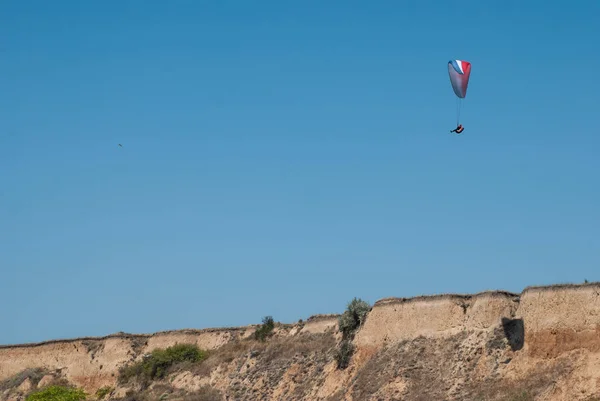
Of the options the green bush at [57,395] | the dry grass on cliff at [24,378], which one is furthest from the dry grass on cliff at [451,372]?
the dry grass on cliff at [24,378]

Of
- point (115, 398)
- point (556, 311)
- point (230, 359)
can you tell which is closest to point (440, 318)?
point (556, 311)

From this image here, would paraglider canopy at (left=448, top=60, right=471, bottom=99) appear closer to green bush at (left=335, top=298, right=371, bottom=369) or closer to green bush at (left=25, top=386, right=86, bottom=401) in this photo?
green bush at (left=335, top=298, right=371, bottom=369)

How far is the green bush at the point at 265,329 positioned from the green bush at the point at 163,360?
404cm

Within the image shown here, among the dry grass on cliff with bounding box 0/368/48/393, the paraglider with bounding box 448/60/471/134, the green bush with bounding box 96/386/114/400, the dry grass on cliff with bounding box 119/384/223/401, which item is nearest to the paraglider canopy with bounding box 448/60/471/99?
the paraglider with bounding box 448/60/471/134

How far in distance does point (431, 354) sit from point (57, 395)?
94.9ft

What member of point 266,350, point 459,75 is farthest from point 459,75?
point 266,350

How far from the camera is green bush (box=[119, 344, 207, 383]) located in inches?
2515

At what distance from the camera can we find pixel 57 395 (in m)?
64.7

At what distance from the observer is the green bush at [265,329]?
61625 millimetres

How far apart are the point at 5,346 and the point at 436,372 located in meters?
42.9

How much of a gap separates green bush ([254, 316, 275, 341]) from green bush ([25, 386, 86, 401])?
12.2 meters

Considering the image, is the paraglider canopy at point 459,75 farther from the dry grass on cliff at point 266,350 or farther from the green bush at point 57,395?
the green bush at point 57,395

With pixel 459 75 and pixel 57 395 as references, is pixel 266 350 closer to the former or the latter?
pixel 57 395

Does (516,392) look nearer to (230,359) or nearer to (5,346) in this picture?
(230,359)
